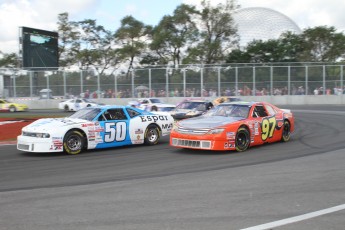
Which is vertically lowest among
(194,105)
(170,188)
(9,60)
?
(170,188)

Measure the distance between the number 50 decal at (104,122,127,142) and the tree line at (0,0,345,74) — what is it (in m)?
48.4

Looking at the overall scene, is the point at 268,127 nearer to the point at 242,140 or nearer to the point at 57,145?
the point at 242,140

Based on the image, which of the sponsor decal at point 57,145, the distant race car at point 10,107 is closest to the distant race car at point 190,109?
the sponsor decal at point 57,145

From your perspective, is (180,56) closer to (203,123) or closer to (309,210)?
(203,123)

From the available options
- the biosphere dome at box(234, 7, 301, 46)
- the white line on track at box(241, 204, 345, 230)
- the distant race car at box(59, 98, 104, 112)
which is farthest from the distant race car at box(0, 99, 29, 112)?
the biosphere dome at box(234, 7, 301, 46)

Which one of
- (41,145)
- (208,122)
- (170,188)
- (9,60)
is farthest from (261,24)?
(170,188)

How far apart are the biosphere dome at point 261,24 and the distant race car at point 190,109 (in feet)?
170

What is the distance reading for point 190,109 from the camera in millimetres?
21234

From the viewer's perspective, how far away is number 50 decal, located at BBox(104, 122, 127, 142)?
11148mm

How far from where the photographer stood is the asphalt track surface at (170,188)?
195 inches

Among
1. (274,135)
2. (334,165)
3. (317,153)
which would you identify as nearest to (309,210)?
(334,165)

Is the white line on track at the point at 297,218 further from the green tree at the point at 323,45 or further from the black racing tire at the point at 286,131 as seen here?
the green tree at the point at 323,45

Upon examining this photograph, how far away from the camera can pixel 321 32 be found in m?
62.4

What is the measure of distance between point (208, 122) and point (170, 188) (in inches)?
169
